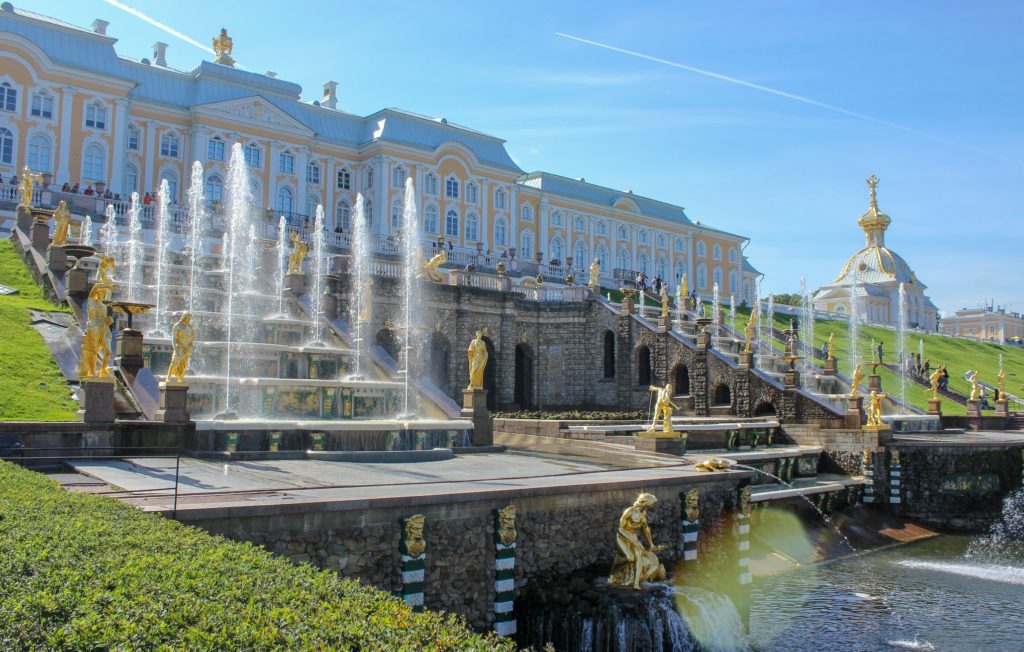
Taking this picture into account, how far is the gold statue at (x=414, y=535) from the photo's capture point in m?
10.5

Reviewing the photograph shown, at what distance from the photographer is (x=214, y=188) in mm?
49312

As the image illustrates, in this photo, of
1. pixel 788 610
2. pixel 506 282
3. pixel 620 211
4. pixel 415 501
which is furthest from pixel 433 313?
pixel 620 211

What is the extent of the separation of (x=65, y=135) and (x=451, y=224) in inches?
961

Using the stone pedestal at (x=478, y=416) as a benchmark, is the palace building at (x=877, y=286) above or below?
above

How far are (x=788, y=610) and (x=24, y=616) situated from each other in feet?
47.7

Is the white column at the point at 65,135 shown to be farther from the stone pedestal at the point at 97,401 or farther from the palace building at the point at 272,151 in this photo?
the stone pedestal at the point at 97,401

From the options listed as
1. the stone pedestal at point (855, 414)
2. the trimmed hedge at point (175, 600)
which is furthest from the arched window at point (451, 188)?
the trimmed hedge at point (175, 600)

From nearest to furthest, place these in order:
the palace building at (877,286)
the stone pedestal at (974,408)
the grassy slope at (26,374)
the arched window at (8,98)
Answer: the grassy slope at (26,374), the stone pedestal at (974,408), the arched window at (8,98), the palace building at (877,286)

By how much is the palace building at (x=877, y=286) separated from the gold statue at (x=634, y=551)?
8566 centimetres

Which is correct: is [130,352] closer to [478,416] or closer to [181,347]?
[181,347]

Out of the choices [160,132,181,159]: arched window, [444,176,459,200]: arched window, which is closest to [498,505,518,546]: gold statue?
[160,132,181,159]: arched window

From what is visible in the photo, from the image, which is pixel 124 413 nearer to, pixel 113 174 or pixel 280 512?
pixel 280 512

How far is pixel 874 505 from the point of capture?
1033 inches

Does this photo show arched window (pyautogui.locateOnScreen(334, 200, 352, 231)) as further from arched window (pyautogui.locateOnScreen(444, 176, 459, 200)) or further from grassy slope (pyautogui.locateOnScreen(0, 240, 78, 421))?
grassy slope (pyautogui.locateOnScreen(0, 240, 78, 421))
